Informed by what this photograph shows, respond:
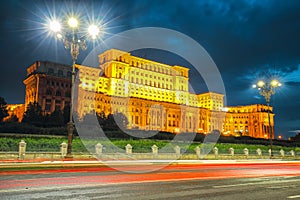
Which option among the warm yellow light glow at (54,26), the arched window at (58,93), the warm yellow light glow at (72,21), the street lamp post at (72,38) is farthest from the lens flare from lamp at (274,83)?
the arched window at (58,93)

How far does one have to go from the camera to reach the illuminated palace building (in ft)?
317

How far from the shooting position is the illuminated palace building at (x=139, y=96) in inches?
3807

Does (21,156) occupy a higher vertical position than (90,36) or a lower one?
lower

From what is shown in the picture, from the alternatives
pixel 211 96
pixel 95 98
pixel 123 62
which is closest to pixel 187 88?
pixel 211 96

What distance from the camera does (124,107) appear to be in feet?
361

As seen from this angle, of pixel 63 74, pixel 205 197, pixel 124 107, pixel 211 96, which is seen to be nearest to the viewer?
pixel 205 197

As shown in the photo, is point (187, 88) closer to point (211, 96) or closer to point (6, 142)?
point (211, 96)

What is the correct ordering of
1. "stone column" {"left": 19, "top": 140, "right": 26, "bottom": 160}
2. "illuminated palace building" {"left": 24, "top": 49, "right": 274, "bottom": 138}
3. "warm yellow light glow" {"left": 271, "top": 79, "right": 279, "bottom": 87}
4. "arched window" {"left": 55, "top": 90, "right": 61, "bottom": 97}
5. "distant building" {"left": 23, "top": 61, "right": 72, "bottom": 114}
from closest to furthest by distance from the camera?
1. "stone column" {"left": 19, "top": 140, "right": 26, "bottom": 160}
2. "warm yellow light glow" {"left": 271, "top": 79, "right": 279, "bottom": 87}
3. "distant building" {"left": 23, "top": 61, "right": 72, "bottom": 114}
4. "arched window" {"left": 55, "top": 90, "right": 61, "bottom": 97}
5. "illuminated palace building" {"left": 24, "top": 49, "right": 274, "bottom": 138}

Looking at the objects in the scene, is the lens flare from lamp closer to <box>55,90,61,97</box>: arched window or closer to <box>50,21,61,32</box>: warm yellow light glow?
<box>50,21,61,32</box>: warm yellow light glow

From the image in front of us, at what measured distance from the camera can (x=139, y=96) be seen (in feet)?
401

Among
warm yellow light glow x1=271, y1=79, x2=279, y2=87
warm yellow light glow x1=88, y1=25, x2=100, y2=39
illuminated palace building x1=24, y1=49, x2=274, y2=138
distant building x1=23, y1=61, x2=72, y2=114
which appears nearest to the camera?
warm yellow light glow x1=88, y1=25, x2=100, y2=39

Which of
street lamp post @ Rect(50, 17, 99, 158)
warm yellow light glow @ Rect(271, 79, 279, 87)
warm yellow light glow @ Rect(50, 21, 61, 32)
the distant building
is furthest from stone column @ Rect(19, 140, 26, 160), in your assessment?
the distant building

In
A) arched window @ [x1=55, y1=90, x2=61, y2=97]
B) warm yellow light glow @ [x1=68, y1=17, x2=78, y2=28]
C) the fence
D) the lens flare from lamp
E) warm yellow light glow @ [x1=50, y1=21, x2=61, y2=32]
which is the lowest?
the fence

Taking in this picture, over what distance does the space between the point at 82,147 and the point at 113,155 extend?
3.04 meters
